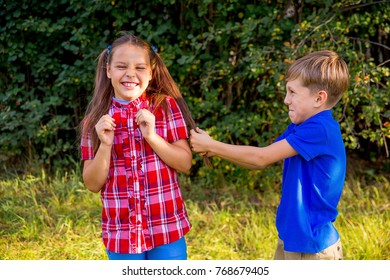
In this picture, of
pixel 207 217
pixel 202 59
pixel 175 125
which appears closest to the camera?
pixel 175 125

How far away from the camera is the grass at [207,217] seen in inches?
153

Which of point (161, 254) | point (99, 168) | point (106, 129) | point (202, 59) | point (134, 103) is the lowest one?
point (161, 254)

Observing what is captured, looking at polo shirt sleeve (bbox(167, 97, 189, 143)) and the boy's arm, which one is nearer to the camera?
the boy's arm

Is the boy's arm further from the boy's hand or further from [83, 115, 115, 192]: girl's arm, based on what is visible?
[83, 115, 115, 192]: girl's arm

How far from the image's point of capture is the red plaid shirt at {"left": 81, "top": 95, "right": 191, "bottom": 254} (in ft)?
8.21

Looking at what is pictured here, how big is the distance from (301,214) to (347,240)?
65.2 inches

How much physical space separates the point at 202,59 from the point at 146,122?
2783mm

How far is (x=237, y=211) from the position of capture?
4641 millimetres

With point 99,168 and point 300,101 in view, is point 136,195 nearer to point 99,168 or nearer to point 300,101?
point 99,168

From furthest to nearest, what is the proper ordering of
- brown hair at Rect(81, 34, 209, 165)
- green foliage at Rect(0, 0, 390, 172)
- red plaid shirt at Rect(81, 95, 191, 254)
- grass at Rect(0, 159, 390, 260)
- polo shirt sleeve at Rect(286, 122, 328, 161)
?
green foliage at Rect(0, 0, 390, 172) < grass at Rect(0, 159, 390, 260) < brown hair at Rect(81, 34, 209, 165) < red plaid shirt at Rect(81, 95, 191, 254) < polo shirt sleeve at Rect(286, 122, 328, 161)

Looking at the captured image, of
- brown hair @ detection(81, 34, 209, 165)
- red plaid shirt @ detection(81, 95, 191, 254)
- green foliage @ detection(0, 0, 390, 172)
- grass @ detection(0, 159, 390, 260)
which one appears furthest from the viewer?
green foliage @ detection(0, 0, 390, 172)

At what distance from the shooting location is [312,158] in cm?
243

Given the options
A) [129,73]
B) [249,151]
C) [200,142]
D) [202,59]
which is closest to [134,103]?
[129,73]

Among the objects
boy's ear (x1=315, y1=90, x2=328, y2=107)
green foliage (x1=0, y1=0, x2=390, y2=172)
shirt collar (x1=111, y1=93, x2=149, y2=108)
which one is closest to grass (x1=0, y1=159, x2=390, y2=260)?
green foliage (x1=0, y1=0, x2=390, y2=172)
